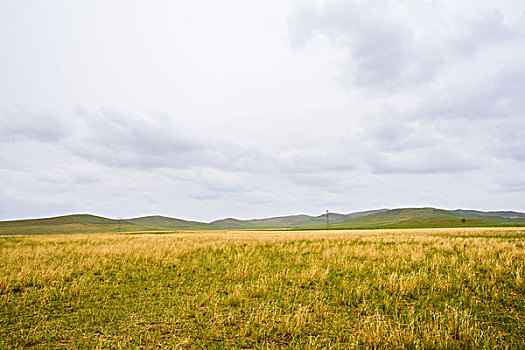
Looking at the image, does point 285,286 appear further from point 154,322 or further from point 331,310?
point 154,322

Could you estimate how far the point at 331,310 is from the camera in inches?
296

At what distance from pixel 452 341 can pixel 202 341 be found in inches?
191

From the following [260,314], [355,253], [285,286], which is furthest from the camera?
[355,253]

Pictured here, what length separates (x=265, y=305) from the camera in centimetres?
792

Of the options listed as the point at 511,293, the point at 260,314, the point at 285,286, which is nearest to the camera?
the point at 260,314

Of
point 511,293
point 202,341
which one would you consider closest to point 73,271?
point 202,341

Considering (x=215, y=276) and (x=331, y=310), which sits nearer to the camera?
(x=331, y=310)

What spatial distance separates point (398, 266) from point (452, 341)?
658 centimetres

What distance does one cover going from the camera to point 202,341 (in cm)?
596

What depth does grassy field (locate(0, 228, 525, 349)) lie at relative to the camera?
5.91 meters

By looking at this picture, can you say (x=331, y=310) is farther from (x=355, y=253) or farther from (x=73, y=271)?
(x=73, y=271)

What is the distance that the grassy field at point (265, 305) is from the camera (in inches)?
233

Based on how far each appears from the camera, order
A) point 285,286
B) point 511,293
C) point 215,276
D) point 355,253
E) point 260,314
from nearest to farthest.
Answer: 1. point 260,314
2. point 511,293
3. point 285,286
4. point 215,276
5. point 355,253

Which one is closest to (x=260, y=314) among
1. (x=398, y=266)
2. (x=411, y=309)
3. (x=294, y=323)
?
(x=294, y=323)
